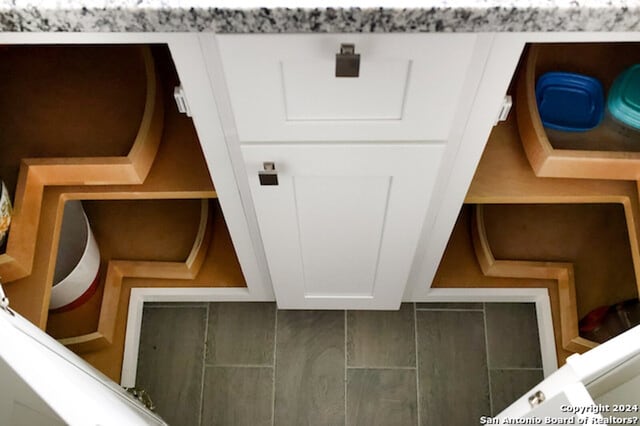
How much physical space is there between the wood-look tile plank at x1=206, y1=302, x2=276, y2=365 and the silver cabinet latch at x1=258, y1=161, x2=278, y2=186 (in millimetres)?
678

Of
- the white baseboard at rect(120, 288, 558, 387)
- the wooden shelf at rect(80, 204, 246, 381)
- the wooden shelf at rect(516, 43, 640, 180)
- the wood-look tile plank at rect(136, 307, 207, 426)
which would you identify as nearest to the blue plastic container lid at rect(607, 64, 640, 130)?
the wooden shelf at rect(516, 43, 640, 180)

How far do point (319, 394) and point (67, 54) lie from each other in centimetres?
88

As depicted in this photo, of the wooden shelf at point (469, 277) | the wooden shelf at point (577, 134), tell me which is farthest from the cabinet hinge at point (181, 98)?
the wooden shelf at point (469, 277)

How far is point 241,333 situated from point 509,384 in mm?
625

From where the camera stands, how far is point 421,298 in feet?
4.74

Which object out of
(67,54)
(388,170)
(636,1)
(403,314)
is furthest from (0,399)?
(403,314)

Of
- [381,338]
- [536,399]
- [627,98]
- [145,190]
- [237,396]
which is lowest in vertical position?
[536,399]

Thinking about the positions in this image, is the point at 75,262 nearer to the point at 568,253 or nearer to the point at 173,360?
the point at 173,360

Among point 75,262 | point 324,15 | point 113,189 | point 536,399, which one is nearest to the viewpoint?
point 324,15

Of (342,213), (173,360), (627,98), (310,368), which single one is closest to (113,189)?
(342,213)

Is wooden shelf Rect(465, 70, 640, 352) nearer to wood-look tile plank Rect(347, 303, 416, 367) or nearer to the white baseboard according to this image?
the white baseboard

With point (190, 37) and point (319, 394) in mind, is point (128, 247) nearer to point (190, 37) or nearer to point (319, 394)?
point (319, 394)

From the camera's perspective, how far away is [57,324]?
52.4 inches

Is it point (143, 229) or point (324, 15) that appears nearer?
point (324, 15)
